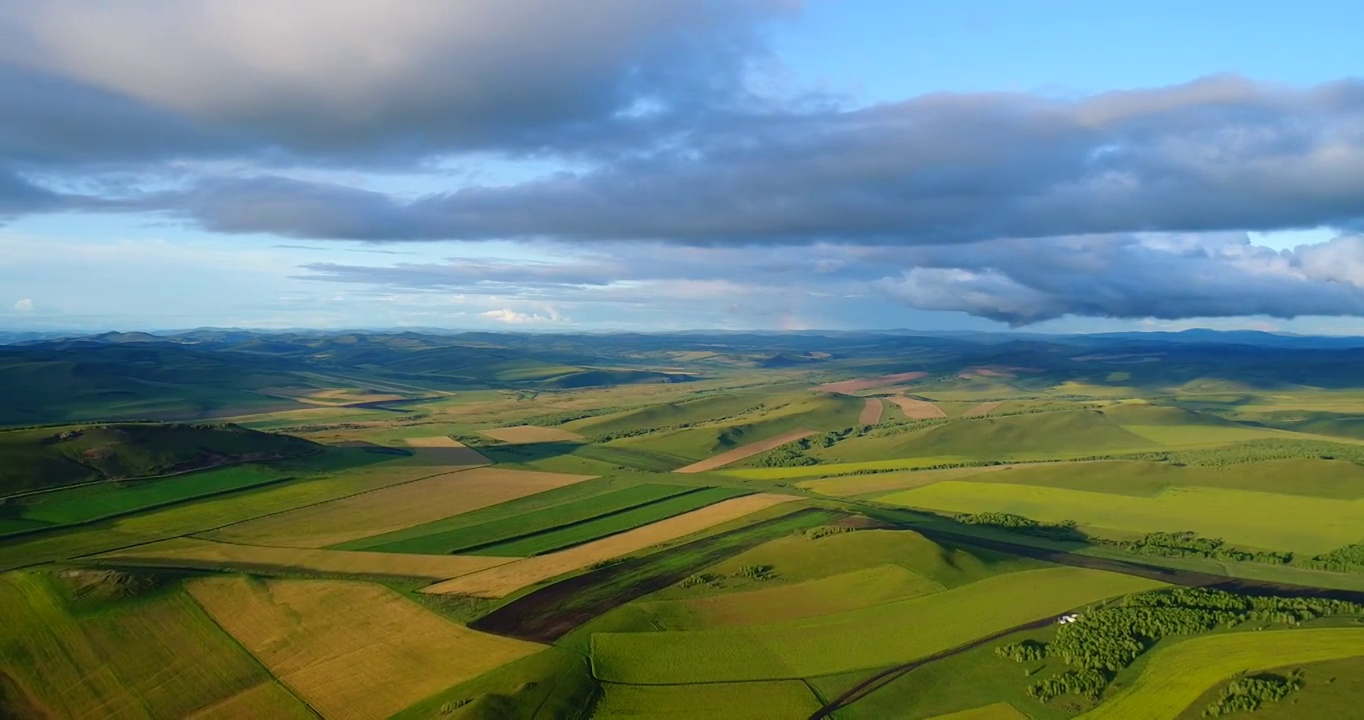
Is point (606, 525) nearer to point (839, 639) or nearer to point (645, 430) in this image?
point (839, 639)

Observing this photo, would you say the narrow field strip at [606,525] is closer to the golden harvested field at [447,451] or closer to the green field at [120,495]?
the golden harvested field at [447,451]

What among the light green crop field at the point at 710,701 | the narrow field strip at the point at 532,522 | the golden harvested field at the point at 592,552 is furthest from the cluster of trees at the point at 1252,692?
the narrow field strip at the point at 532,522

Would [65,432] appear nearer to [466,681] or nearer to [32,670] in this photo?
[32,670]

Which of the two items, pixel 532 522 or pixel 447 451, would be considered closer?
pixel 532 522

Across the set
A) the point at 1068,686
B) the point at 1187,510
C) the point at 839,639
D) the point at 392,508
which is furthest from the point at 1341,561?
the point at 392,508

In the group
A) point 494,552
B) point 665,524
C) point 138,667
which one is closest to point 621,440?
point 665,524

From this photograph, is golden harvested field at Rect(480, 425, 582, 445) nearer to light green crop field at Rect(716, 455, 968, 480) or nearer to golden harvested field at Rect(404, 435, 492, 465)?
golden harvested field at Rect(404, 435, 492, 465)
